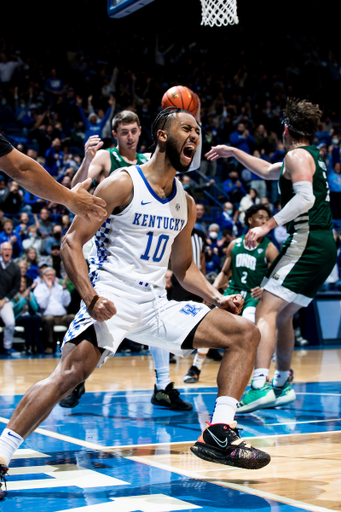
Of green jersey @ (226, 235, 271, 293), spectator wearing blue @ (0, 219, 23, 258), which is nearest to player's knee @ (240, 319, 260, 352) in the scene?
green jersey @ (226, 235, 271, 293)

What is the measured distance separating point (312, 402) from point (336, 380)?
171 cm

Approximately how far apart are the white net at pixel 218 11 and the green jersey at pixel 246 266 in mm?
2584

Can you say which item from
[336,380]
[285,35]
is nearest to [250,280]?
[336,380]

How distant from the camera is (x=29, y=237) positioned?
12.0 meters

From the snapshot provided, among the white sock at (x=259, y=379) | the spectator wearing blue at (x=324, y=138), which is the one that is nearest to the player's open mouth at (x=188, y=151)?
the white sock at (x=259, y=379)

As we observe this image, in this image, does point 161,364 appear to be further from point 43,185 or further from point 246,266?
point 43,185

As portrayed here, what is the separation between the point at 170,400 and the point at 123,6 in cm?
402

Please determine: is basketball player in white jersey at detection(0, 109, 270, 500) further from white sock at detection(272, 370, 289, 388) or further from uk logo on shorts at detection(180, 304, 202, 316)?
white sock at detection(272, 370, 289, 388)

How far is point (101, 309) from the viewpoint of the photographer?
2.85m

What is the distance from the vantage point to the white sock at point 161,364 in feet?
17.1

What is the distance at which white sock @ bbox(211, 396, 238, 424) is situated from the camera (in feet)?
9.87

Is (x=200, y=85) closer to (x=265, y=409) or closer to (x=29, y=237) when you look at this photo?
(x=29, y=237)

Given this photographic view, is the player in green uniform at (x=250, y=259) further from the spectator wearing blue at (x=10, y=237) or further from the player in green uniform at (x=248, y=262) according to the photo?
the spectator wearing blue at (x=10, y=237)

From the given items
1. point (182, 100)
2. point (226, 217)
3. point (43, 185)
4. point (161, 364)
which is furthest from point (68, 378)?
point (226, 217)
